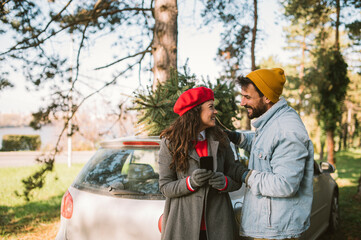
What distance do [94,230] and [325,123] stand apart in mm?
14606

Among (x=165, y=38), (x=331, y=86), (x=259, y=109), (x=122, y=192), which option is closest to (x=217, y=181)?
(x=259, y=109)

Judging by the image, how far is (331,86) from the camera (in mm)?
13711

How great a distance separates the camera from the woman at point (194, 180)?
211cm

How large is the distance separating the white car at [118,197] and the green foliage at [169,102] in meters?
0.82

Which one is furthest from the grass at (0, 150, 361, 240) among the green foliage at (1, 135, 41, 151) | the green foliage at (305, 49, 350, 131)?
the green foliage at (1, 135, 41, 151)

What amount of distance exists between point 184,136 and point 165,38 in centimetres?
397

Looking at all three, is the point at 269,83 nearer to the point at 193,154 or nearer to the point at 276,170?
the point at 276,170

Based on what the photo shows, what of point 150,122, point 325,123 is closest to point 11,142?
point 325,123

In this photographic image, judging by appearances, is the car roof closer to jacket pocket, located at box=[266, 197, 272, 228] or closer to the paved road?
jacket pocket, located at box=[266, 197, 272, 228]

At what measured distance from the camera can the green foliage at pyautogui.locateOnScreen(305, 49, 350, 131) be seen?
1327 centimetres

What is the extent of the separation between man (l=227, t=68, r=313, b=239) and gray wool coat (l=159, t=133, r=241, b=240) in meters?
0.15

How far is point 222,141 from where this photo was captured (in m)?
2.36

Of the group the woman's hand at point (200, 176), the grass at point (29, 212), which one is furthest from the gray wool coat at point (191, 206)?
the grass at point (29, 212)

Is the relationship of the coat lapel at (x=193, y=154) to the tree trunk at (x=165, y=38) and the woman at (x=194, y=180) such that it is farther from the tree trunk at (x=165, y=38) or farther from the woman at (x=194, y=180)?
the tree trunk at (x=165, y=38)
